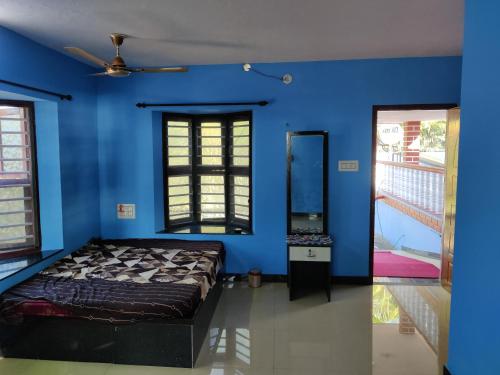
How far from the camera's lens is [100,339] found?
8.45 ft

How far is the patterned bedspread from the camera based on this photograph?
8.41 ft

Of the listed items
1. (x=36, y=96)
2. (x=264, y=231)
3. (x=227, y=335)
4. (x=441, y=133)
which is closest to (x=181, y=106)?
(x=36, y=96)

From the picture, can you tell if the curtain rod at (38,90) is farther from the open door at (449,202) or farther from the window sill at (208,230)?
the open door at (449,202)

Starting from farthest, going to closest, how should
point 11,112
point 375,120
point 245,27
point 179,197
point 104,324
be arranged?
point 179,197 < point 375,120 < point 11,112 < point 245,27 < point 104,324

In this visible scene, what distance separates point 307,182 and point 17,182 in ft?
9.24

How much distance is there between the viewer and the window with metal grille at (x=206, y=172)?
4.31 metres

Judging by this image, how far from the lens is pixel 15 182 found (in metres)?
3.30

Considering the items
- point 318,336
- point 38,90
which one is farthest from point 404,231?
point 38,90

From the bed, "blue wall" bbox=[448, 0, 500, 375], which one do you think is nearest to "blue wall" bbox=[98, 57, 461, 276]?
the bed

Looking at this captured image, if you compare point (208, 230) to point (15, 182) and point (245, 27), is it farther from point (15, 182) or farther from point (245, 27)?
point (245, 27)

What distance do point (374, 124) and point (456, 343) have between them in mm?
2785

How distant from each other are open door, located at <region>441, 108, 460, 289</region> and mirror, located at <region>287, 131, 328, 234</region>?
4.46 feet

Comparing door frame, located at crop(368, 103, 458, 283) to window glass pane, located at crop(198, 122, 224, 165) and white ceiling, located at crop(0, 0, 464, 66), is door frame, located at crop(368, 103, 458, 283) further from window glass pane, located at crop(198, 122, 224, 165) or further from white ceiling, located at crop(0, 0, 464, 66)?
window glass pane, located at crop(198, 122, 224, 165)

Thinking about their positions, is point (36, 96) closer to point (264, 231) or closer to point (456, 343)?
point (264, 231)
